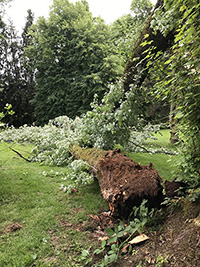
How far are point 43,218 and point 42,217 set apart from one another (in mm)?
38

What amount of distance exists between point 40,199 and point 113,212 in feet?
5.27

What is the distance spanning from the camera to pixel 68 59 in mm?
19250

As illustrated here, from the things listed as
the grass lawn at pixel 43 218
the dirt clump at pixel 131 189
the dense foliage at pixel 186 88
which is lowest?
the grass lawn at pixel 43 218

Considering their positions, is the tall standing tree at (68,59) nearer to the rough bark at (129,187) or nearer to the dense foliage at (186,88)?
the rough bark at (129,187)

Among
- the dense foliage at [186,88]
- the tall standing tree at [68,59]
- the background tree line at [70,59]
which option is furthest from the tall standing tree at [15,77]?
the dense foliage at [186,88]

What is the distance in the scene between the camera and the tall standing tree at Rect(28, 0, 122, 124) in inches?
724

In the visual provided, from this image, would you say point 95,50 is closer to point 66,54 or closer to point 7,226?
point 66,54

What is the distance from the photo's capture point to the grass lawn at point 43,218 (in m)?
2.00

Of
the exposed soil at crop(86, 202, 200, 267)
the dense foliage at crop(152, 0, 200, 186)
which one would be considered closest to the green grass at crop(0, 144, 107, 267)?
the exposed soil at crop(86, 202, 200, 267)

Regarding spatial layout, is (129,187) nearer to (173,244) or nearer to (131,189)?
(131,189)

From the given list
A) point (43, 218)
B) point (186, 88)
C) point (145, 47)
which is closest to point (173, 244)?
point (186, 88)

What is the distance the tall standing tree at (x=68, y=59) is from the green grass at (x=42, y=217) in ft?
46.9

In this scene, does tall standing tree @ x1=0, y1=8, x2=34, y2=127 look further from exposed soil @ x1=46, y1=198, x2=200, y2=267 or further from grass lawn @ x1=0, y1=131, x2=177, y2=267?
exposed soil @ x1=46, y1=198, x2=200, y2=267

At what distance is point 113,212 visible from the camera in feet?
7.70
